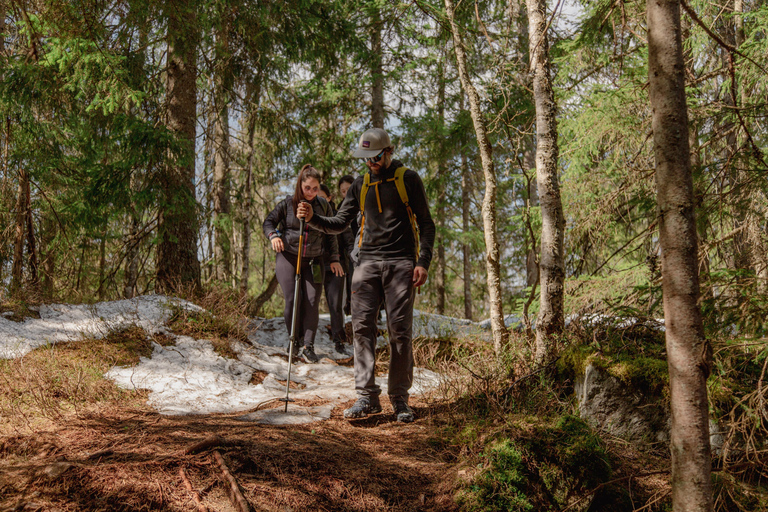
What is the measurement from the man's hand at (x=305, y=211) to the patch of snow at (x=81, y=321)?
278cm

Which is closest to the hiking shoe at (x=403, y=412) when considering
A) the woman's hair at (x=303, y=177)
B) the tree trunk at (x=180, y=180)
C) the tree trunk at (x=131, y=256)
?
the woman's hair at (x=303, y=177)

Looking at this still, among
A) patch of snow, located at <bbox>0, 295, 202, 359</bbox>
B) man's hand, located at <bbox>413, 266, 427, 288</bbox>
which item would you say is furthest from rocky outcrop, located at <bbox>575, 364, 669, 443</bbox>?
patch of snow, located at <bbox>0, 295, 202, 359</bbox>

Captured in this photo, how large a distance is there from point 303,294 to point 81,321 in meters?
2.70

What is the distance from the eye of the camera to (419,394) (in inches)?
217

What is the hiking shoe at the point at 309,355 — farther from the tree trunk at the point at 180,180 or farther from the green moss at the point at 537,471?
the green moss at the point at 537,471

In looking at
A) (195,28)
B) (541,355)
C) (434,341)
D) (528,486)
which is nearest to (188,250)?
(195,28)

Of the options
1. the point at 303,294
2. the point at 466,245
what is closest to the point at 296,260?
the point at 303,294

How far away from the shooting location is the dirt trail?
2539 mm

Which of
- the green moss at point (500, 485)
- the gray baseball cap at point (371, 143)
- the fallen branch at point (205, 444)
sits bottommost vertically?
the green moss at point (500, 485)

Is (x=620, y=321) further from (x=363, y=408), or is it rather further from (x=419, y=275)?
(x=363, y=408)

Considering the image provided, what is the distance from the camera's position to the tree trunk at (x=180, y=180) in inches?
283

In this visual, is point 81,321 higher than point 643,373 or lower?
higher

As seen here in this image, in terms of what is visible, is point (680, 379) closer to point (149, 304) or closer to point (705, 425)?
point (705, 425)

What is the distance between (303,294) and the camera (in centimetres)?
677
